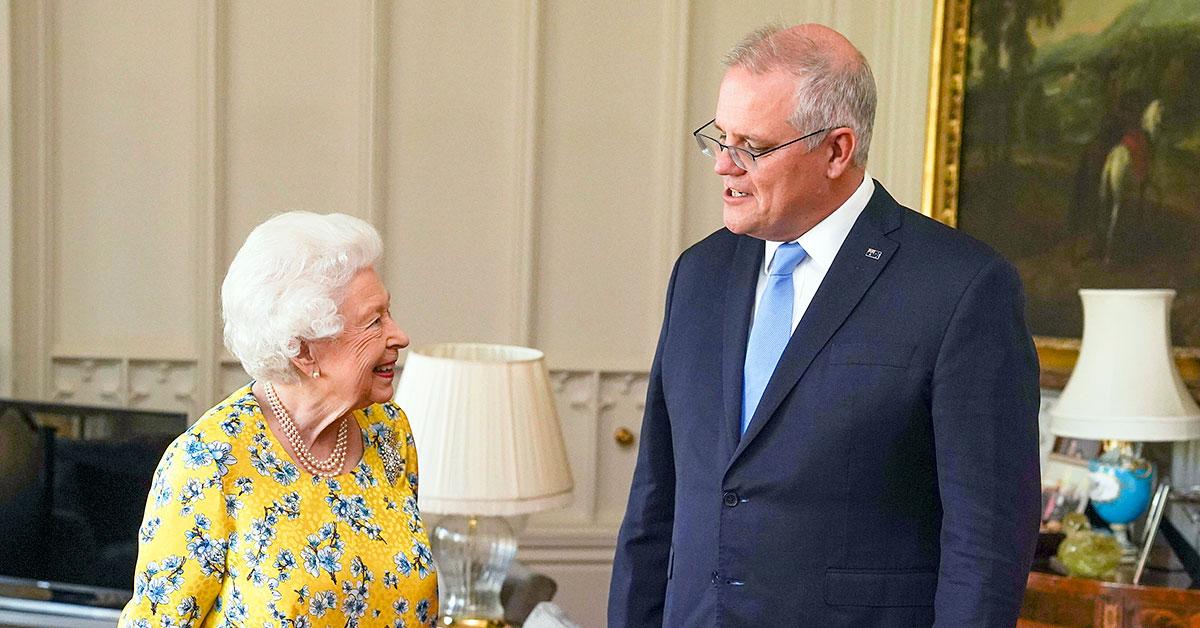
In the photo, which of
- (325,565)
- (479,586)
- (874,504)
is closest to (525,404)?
(479,586)

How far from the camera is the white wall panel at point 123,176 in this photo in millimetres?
4648

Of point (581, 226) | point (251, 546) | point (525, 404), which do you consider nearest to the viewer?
point (251, 546)

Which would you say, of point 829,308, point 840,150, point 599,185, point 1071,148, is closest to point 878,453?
point 829,308

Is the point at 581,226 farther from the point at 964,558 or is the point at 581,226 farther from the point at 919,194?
the point at 964,558

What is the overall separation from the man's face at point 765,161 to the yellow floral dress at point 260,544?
2.42 ft

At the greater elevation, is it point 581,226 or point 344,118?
point 344,118

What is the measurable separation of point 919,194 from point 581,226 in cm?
125

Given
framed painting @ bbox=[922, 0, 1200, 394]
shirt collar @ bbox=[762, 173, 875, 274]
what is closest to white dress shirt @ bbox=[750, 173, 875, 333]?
shirt collar @ bbox=[762, 173, 875, 274]

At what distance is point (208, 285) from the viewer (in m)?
4.72

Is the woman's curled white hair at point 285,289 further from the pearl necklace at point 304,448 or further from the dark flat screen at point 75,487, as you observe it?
the dark flat screen at point 75,487

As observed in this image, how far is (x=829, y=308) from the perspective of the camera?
6.17 feet

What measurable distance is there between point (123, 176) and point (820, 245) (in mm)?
3438

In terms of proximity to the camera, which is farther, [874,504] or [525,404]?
[525,404]

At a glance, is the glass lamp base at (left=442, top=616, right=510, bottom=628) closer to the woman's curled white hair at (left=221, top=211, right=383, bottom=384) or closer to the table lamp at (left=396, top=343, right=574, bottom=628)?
the table lamp at (left=396, top=343, right=574, bottom=628)
